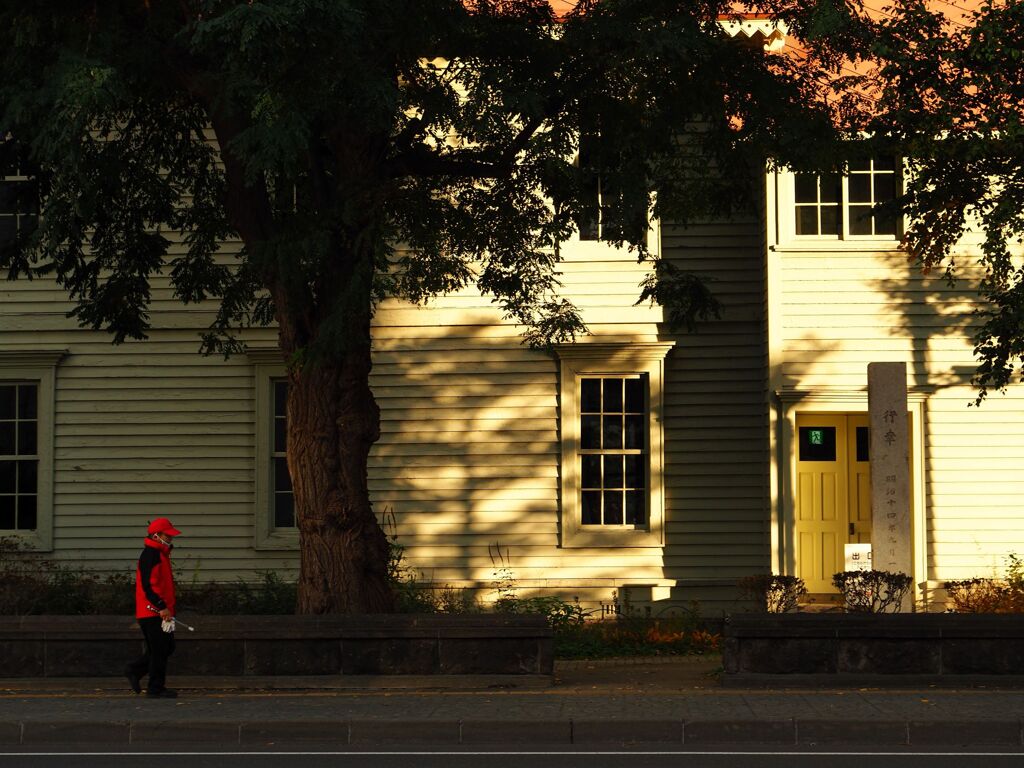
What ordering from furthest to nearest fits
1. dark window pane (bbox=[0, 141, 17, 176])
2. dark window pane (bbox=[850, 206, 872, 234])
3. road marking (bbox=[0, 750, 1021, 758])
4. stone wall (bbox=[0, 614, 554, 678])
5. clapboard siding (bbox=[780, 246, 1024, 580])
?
dark window pane (bbox=[850, 206, 872, 234]) < clapboard siding (bbox=[780, 246, 1024, 580]) < dark window pane (bbox=[0, 141, 17, 176]) < stone wall (bbox=[0, 614, 554, 678]) < road marking (bbox=[0, 750, 1021, 758])

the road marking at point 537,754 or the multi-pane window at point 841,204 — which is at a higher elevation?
the multi-pane window at point 841,204

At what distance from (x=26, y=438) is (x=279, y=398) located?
3.64 m

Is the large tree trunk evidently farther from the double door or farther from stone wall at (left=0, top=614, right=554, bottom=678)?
the double door

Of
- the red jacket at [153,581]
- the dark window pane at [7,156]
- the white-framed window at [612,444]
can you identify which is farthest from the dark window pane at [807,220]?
the red jacket at [153,581]

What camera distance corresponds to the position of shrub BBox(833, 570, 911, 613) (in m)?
14.8

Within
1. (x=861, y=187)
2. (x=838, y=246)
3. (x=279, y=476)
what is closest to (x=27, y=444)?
(x=279, y=476)

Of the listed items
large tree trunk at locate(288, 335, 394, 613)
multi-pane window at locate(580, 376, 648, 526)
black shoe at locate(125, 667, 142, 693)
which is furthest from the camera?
multi-pane window at locate(580, 376, 648, 526)

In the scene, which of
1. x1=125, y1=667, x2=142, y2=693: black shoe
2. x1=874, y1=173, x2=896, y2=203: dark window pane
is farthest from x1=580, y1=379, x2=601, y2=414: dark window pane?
x1=125, y1=667, x2=142, y2=693: black shoe

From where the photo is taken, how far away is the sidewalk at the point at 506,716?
11.6m

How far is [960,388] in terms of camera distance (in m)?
19.6

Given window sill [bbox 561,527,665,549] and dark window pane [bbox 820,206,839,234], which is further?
window sill [bbox 561,527,665,549]

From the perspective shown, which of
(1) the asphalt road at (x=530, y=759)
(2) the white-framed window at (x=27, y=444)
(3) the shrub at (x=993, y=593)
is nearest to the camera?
(1) the asphalt road at (x=530, y=759)

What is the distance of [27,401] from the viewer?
2111 cm

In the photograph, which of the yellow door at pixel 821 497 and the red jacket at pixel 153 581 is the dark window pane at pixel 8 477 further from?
the yellow door at pixel 821 497
